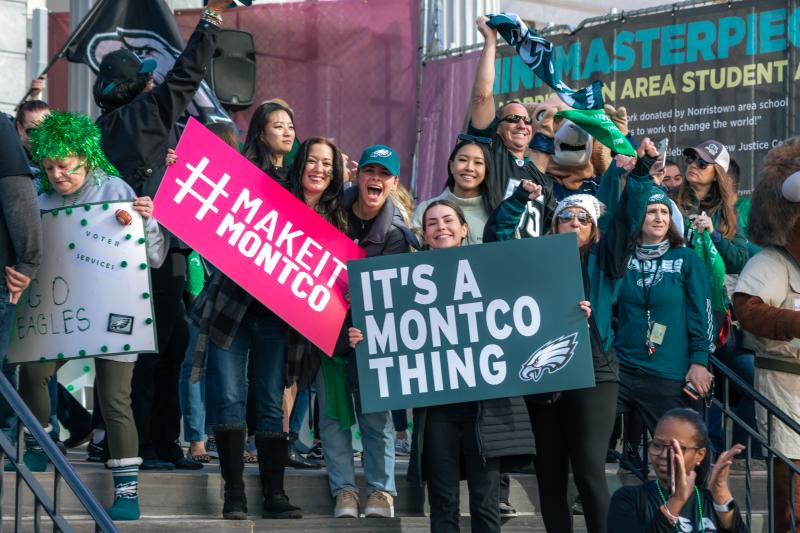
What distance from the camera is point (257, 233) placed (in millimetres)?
7434

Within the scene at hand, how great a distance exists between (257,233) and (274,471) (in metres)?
1.23

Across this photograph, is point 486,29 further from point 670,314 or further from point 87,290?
point 87,290

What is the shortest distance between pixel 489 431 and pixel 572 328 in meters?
0.66

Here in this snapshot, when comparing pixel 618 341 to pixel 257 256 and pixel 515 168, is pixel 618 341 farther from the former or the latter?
pixel 257 256

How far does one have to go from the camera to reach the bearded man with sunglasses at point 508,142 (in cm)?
768

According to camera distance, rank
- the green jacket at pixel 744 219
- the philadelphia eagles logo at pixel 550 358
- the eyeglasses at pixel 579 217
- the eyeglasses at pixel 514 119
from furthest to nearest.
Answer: the green jacket at pixel 744 219 → the eyeglasses at pixel 514 119 → the eyeglasses at pixel 579 217 → the philadelphia eagles logo at pixel 550 358

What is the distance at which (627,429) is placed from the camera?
8297 millimetres

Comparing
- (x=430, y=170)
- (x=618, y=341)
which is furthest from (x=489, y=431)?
(x=430, y=170)

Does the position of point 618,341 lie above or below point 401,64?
below

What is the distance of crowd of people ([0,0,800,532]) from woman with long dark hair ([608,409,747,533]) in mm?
866

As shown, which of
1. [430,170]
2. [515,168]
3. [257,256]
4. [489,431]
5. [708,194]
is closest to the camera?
[489,431]

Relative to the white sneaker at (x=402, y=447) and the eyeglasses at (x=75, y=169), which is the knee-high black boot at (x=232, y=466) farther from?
the white sneaker at (x=402, y=447)

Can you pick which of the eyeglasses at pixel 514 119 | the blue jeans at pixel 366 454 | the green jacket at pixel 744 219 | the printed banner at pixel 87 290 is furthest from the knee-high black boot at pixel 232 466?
the green jacket at pixel 744 219

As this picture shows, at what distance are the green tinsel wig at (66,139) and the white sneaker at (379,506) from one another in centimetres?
214
